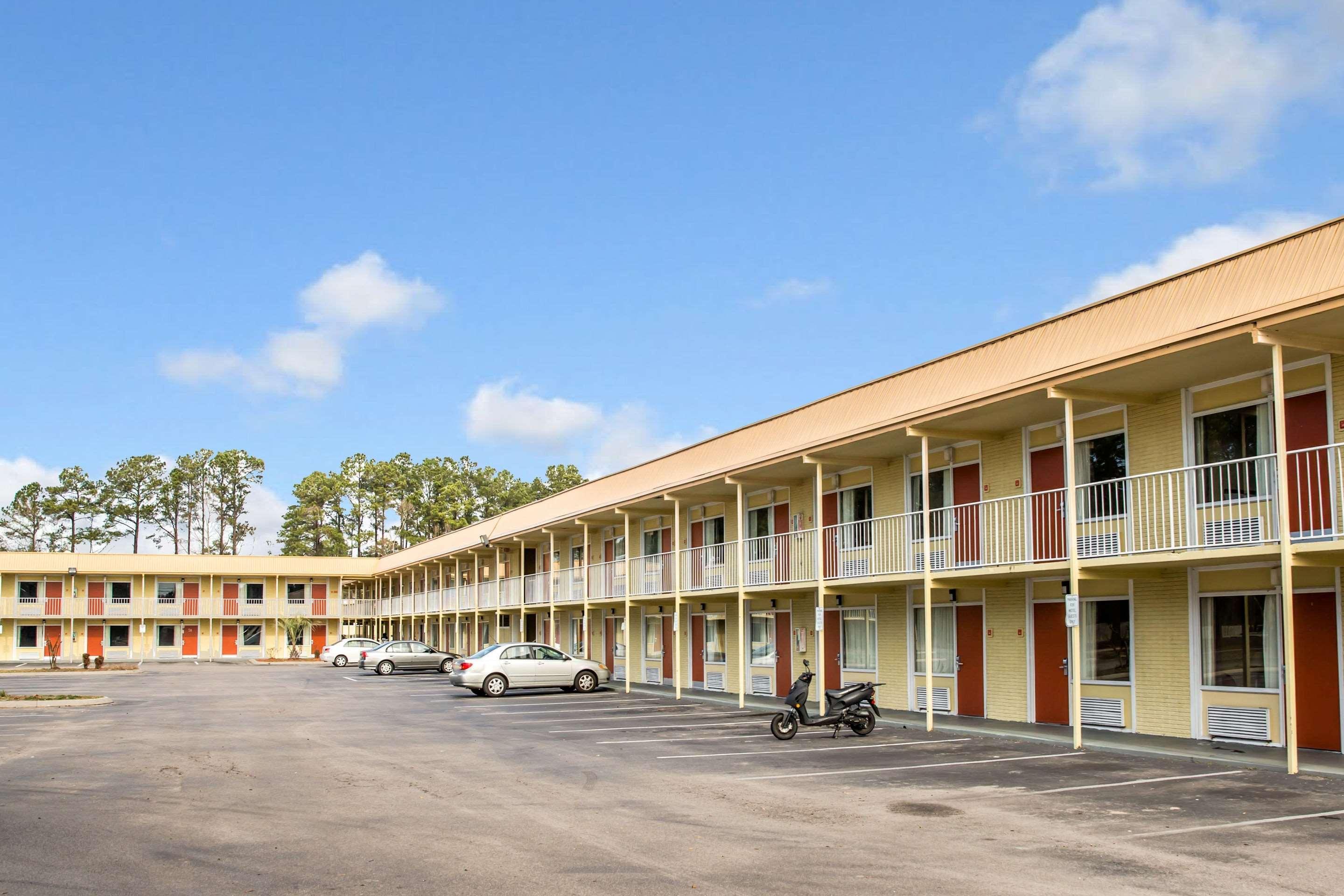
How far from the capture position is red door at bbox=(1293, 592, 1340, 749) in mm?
13977

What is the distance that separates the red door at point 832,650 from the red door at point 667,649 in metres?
A: 8.49

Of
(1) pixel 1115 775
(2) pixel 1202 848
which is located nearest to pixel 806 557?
(1) pixel 1115 775

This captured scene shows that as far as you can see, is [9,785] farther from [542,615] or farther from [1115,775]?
[542,615]

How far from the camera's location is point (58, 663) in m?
54.2

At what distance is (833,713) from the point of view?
17.7 meters

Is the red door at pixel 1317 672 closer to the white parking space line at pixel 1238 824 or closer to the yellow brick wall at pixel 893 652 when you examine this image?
the white parking space line at pixel 1238 824

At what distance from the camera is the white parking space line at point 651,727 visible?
767 inches

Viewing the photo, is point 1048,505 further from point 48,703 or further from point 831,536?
point 48,703

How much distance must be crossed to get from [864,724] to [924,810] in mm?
7027

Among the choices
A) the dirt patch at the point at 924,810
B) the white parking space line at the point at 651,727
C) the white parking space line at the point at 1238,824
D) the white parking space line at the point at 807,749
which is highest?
the white parking space line at the point at 1238,824

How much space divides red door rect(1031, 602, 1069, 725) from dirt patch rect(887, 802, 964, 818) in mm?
7592

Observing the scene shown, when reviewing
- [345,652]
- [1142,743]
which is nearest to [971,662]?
[1142,743]

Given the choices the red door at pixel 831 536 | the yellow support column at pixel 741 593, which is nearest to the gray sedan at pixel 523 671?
the yellow support column at pixel 741 593

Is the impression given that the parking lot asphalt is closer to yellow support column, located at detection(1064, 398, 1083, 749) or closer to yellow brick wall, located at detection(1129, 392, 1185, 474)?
yellow support column, located at detection(1064, 398, 1083, 749)
